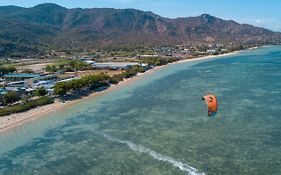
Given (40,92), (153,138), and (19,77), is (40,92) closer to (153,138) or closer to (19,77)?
(19,77)

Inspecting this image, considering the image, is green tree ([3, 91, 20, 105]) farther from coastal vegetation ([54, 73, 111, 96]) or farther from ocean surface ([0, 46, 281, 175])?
ocean surface ([0, 46, 281, 175])

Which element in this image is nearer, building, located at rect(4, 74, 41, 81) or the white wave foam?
the white wave foam

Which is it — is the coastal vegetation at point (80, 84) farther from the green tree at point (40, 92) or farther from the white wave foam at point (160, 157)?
the white wave foam at point (160, 157)

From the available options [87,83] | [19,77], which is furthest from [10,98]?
[19,77]

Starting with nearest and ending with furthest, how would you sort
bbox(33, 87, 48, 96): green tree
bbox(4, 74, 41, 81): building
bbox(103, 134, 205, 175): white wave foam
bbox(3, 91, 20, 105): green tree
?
bbox(103, 134, 205, 175): white wave foam
bbox(3, 91, 20, 105): green tree
bbox(33, 87, 48, 96): green tree
bbox(4, 74, 41, 81): building

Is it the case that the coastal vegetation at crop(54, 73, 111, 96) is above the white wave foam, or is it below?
above

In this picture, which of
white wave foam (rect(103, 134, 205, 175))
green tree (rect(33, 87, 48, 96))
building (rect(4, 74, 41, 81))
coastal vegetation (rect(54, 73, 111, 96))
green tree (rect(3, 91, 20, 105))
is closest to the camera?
white wave foam (rect(103, 134, 205, 175))

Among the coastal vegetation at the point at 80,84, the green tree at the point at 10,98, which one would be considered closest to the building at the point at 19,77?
the coastal vegetation at the point at 80,84

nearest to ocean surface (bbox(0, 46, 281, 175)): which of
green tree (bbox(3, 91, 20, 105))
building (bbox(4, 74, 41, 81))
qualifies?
green tree (bbox(3, 91, 20, 105))
